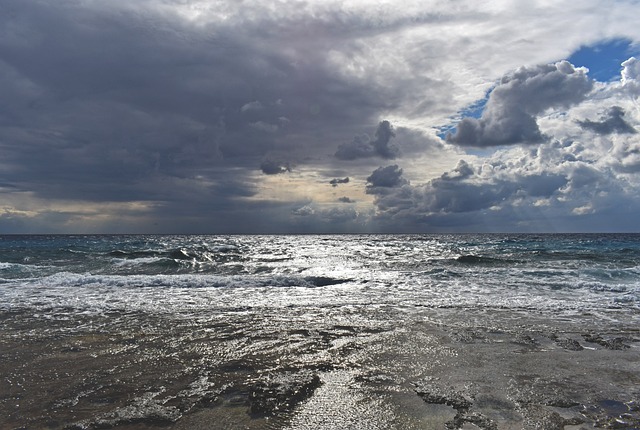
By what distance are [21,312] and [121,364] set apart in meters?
7.36

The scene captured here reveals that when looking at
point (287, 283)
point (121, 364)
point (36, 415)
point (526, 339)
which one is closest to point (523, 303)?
point (526, 339)

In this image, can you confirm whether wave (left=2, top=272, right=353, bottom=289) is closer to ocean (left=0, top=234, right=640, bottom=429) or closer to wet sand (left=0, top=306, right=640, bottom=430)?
ocean (left=0, top=234, right=640, bottom=429)

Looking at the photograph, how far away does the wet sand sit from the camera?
4.94 m

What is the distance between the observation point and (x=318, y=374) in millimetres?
6418

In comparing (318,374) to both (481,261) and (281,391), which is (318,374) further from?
(481,261)

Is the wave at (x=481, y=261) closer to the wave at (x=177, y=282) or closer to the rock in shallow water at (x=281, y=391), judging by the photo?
the wave at (x=177, y=282)

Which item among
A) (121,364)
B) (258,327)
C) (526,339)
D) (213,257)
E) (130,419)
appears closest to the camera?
(130,419)

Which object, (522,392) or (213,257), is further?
(213,257)

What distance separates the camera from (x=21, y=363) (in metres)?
7.01

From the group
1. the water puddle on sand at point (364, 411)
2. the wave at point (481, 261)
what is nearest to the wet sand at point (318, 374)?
the water puddle on sand at point (364, 411)

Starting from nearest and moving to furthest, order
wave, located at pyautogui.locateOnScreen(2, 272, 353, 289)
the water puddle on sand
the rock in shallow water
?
1. the water puddle on sand
2. the rock in shallow water
3. wave, located at pyautogui.locateOnScreen(2, 272, 353, 289)

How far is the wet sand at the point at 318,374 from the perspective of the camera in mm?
4941

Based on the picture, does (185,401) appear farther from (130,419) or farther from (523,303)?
(523,303)

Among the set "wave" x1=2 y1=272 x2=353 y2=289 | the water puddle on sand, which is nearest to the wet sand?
the water puddle on sand
